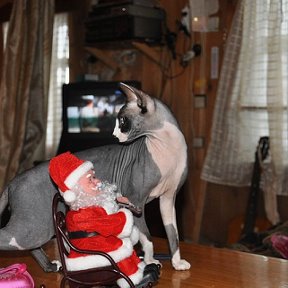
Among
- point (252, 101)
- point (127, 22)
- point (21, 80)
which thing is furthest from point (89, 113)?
point (252, 101)

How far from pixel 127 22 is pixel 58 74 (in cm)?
101

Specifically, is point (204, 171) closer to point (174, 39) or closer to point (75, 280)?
point (174, 39)

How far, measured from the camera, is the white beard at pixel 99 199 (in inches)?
42.1

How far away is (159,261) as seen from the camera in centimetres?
136

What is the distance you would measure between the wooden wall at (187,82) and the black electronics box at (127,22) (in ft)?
0.32

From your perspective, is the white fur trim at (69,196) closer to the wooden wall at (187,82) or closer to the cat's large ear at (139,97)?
the cat's large ear at (139,97)

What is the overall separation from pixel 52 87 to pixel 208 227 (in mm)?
1630

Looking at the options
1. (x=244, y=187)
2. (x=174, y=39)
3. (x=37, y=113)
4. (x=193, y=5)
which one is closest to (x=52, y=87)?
(x=37, y=113)

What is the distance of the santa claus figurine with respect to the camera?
1049 millimetres

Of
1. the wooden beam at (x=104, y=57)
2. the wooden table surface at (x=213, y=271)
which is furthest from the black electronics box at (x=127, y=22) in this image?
the wooden table surface at (x=213, y=271)

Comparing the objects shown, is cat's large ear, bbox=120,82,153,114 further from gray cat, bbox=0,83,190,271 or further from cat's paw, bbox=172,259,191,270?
cat's paw, bbox=172,259,191,270

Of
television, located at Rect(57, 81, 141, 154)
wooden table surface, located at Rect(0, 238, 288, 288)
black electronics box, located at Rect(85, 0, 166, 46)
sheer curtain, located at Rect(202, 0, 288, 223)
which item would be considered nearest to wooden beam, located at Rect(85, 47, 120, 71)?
black electronics box, located at Rect(85, 0, 166, 46)

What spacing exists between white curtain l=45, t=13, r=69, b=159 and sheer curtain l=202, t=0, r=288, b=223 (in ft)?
4.80

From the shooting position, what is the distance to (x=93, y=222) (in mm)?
1046
